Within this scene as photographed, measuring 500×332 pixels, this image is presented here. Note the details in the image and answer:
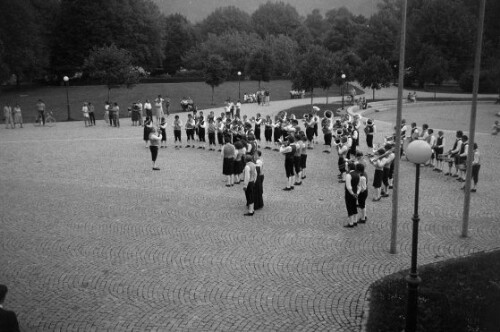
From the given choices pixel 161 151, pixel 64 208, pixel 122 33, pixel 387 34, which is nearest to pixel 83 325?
pixel 64 208

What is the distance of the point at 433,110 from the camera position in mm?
48125

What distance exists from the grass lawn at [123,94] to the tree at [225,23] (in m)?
44.8

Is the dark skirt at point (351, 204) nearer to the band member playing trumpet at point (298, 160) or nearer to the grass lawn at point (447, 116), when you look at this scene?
the band member playing trumpet at point (298, 160)

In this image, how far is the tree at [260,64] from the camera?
6232 cm

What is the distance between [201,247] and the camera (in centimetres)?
1199

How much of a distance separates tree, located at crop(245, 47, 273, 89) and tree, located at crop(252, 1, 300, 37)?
54.8 m

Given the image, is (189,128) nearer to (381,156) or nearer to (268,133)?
(268,133)

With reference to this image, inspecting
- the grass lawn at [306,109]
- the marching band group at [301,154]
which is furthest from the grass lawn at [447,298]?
the grass lawn at [306,109]

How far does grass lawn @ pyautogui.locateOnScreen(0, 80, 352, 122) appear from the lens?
173ft

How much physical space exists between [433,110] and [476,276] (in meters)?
41.5

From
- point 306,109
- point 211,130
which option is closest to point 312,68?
point 306,109

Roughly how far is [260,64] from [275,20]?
65.0 metres

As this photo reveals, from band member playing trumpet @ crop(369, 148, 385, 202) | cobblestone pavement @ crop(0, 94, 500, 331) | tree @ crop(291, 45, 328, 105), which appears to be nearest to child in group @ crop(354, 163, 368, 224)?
cobblestone pavement @ crop(0, 94, 500, 331)

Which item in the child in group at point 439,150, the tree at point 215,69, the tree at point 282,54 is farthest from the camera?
the tree at point 282,54
